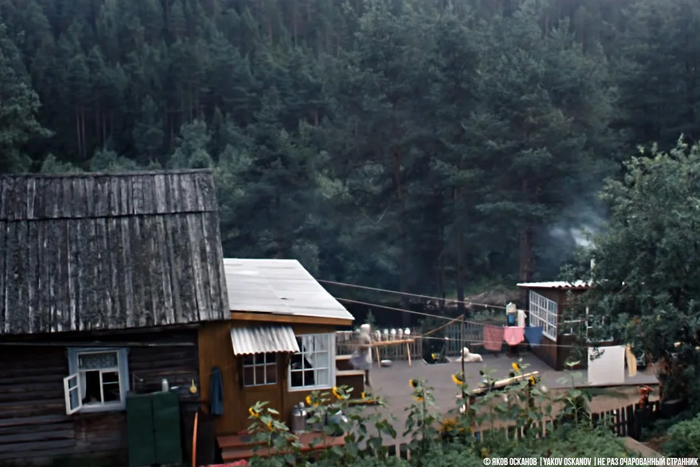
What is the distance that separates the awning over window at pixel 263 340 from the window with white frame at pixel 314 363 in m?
0.77

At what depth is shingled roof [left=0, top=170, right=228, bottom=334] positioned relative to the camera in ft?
42.1

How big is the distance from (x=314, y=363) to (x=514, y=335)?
7.44 m

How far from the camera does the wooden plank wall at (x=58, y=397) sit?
12836mm

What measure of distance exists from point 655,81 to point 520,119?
24.1 ft

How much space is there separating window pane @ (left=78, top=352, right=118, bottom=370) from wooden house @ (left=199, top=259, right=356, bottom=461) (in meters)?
1.55

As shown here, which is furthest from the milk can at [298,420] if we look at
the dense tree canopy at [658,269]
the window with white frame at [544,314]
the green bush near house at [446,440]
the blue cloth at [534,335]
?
the blue cloth at [534,335]

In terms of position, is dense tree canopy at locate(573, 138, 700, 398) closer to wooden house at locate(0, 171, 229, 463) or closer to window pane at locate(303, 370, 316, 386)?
window pane at locate(303, 370, 316, 386)

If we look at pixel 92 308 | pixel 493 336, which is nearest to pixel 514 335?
pixel 493 336

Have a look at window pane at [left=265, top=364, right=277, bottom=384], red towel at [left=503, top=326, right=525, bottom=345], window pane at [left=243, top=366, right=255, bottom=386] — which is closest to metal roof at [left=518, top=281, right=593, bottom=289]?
red towel at [left=503, top=326, right=525, bottom=345]

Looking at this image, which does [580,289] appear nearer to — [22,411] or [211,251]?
[211,251]

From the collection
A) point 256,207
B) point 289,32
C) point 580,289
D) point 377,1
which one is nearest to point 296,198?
point 256,207

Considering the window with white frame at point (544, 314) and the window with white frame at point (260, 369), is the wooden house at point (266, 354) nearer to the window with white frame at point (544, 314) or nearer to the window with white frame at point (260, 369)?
the window with white frame at point (260, 369)

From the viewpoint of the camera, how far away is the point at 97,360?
519 inches

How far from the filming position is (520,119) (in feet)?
94.2
